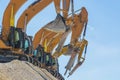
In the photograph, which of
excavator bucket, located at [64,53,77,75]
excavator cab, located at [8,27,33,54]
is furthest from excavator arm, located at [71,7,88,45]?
excavator cab, located at [8,27,33,54]

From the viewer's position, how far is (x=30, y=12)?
2322 cm

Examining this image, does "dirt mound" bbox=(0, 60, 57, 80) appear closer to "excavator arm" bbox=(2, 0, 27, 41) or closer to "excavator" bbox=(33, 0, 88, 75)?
"excavator arm" bbox=(2, 0, 27, 41)

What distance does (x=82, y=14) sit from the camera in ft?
80.6

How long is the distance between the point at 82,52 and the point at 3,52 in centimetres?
632

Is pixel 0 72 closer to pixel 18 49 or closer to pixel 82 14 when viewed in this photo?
pixel 18 49

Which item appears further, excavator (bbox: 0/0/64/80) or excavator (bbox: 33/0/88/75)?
excavator (bbox: 33/0/88/75)

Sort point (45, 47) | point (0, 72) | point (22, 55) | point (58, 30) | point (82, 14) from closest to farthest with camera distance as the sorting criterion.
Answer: point (0, 72) < point (58, 30) < point (22, 55) < point (82, 14) < point (45, 47)

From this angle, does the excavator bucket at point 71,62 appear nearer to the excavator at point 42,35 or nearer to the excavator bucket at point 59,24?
the excavator at point 42,35

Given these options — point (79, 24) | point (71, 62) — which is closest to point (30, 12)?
point (79, 24)

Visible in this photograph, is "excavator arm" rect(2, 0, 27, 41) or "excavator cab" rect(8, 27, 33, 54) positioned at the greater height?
"excavator arm" rect(2, 0, 27, 41)

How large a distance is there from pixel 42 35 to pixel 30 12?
3697 mm

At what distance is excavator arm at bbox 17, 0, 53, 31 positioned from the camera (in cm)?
2266

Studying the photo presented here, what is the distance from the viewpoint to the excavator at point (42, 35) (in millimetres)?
20969

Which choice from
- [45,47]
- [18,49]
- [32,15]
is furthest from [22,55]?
[45,47]
